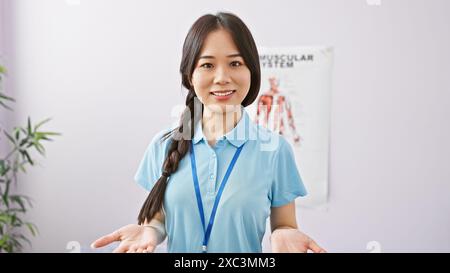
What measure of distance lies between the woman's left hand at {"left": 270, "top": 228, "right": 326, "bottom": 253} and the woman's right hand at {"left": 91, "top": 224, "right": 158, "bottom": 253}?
0.67 ft

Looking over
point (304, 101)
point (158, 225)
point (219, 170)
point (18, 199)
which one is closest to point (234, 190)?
point (219, 170)

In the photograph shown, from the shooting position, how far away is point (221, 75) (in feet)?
2.41

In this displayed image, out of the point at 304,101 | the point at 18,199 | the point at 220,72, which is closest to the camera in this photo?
the point at 220,72

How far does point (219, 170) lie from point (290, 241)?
0.55ft

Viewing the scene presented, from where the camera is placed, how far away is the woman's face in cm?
73

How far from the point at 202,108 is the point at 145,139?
0.46m

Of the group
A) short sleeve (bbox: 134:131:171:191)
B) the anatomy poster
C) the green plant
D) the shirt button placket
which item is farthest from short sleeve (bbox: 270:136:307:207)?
the green plant

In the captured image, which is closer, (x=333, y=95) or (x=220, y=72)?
(x=220, y=72)

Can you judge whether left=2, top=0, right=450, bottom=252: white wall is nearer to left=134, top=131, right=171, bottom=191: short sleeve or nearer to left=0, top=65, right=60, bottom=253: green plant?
left=0, top=65, right=60, bottom=253: green plant

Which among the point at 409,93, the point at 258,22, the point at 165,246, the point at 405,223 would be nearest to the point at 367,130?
the point at 409,93

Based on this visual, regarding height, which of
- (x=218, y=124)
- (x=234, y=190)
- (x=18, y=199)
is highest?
(x=218, y=124)

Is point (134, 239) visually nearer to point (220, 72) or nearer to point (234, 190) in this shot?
point (234, 190)

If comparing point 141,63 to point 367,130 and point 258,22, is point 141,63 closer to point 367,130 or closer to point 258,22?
point 258,22

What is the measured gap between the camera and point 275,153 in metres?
0.77
